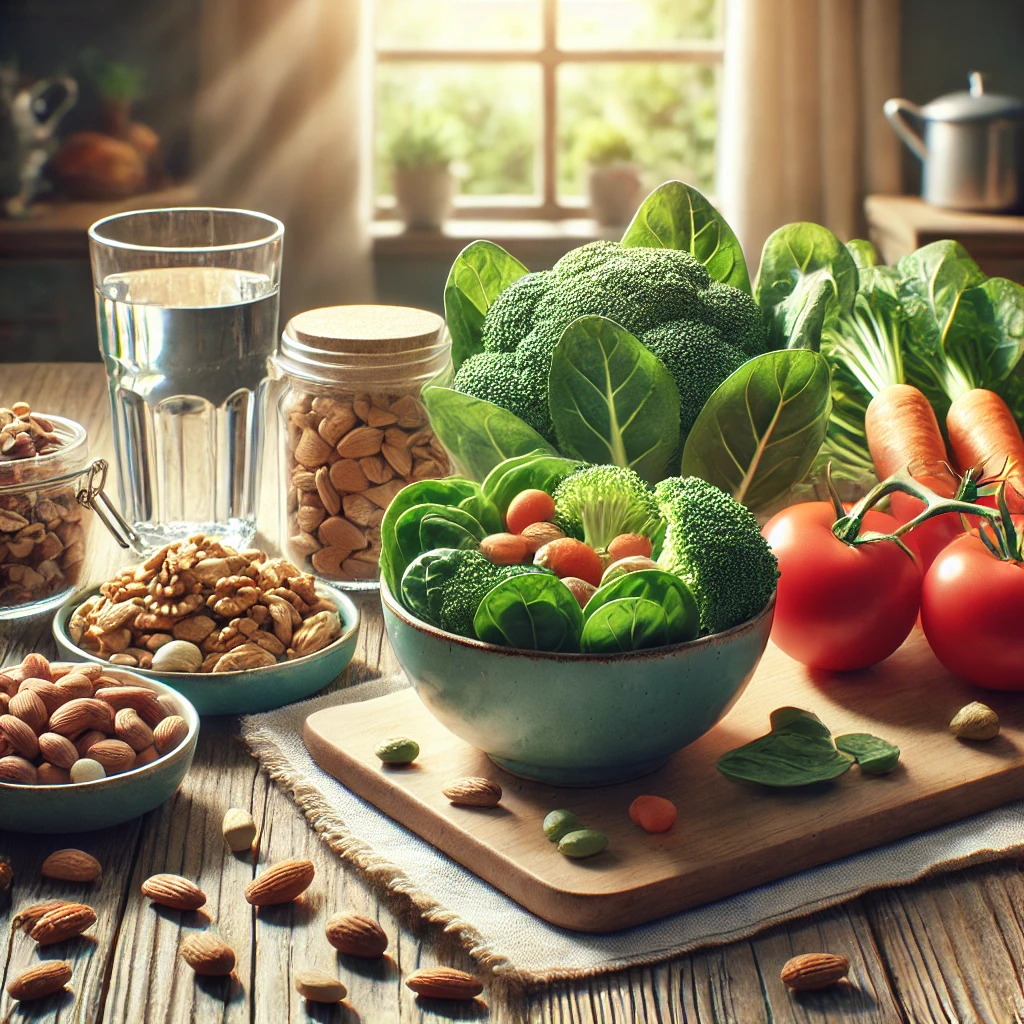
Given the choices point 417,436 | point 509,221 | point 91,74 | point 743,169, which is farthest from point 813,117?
point 417,436

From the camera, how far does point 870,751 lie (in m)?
0.91

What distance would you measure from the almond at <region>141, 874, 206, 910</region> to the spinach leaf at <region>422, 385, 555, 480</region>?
0.49m

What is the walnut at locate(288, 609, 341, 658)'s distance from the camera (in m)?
1.04

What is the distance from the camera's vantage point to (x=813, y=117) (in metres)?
3.32

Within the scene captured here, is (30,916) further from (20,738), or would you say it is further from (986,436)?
(986,436)

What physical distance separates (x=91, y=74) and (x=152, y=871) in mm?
3083

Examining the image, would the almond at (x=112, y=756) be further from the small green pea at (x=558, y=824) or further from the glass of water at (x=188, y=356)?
the glass of water at (x=188, y=356)

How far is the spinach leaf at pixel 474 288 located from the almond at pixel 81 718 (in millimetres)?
585

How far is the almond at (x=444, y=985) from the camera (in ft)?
2.28

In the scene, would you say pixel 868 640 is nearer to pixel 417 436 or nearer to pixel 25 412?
pixel 417 436

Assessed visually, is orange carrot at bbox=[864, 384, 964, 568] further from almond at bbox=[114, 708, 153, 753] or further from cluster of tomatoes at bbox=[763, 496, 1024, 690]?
almond at bbox=[114, 708, 153, 753]

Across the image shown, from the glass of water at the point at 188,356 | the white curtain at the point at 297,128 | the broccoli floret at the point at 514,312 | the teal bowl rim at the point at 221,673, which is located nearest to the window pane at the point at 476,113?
the white curtain at the point at 297,128

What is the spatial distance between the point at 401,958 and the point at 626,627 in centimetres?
23

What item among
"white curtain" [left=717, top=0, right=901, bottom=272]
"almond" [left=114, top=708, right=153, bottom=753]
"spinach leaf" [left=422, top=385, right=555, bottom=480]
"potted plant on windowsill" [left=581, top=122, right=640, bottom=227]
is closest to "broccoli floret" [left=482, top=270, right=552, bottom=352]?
"spinach leaf" [left=422, top=385, right=555, bottom=480]
